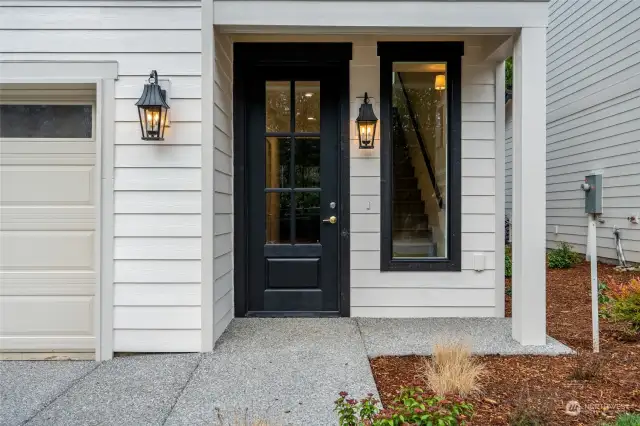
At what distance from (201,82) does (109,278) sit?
1.55 m

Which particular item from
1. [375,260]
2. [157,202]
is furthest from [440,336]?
[157,202]

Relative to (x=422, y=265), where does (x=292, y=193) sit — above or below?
above

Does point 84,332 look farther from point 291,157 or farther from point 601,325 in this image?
point 601,325

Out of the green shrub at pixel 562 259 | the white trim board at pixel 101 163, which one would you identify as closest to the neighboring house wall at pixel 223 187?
the white trim board at pixel 101 163

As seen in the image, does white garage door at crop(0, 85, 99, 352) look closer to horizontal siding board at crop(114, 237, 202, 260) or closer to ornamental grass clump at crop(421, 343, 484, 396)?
horizontal siding board at crop(114, 237, 202, 260)

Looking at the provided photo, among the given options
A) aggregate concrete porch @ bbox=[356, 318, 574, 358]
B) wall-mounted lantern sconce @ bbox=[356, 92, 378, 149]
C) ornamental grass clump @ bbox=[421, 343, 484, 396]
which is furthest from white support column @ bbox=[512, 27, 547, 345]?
wall-mounted lantern sconce @ bbox=[356, 92, 378, 149]

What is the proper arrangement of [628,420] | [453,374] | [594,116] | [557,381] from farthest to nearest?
[594,116] → [557,381] → [453,374] → [628,420]

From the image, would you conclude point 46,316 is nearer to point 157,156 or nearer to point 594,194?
point 157,156

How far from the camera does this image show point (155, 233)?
3.18 meters

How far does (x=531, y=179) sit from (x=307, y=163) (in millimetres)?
1901

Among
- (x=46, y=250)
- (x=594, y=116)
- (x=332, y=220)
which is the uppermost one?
(x=594, y=116)

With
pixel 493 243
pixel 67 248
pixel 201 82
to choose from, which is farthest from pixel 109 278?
pixel 493 243

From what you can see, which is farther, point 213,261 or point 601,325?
point 601,325

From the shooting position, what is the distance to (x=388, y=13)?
3229 millimetres
